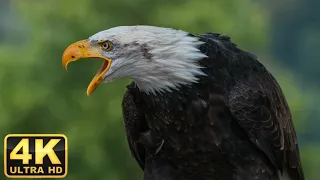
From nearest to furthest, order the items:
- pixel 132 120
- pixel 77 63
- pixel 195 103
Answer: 1. pixel 195 103
2. pixel 132 120
3. pixel 77 63

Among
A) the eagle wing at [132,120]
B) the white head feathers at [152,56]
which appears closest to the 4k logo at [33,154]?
the eagle wing at [132,120]

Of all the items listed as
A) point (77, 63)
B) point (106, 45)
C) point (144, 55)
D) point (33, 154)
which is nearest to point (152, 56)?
point (144, 55)

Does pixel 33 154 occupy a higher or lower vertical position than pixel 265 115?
higher

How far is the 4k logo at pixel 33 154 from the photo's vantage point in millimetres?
3062

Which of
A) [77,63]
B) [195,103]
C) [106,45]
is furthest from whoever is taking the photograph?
[77,63]

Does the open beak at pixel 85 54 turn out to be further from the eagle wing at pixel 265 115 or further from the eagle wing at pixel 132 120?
the eagle wing at pixel 265 115

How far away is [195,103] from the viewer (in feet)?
6.88

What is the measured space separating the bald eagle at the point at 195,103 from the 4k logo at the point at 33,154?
84 centimetres

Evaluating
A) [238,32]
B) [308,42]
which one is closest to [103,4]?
[238,32]

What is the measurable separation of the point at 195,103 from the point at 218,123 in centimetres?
11

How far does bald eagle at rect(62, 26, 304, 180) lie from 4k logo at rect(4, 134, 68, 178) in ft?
2.75

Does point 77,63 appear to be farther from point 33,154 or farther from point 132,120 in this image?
point 132,120

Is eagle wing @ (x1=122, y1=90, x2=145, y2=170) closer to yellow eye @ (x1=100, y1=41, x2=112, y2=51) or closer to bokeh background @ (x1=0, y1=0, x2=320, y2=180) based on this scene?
yellow eye @ (x1=100, y1=41, x2=112, y2=51)

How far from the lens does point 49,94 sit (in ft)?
10.2
